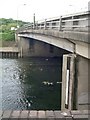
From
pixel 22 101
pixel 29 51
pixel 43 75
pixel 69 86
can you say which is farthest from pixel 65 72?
pixel 29 51

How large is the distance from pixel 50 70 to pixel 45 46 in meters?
16.0

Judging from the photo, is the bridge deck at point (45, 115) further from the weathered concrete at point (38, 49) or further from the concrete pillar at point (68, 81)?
the weathered concrete at point (38, 49)

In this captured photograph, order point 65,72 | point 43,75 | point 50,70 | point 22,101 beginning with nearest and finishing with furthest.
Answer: point 65,72 → point 22,101 → point 43,75 → point 50,70

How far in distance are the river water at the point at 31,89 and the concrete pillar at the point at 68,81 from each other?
4.68 m

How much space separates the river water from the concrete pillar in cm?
468

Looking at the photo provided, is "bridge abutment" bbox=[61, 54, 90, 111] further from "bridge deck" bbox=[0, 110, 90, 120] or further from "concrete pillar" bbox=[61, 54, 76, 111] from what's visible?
"bridge deck" bbox=[0, 110, 90, 120]

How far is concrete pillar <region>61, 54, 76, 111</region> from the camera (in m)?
15.1

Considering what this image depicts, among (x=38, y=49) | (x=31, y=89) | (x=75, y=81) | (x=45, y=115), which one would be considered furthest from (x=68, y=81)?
(x=38, y=49)

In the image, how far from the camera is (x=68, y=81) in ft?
51.5

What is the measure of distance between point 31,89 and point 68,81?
39.1 feet

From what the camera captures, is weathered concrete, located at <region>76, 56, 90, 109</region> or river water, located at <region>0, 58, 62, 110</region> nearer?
weathered concrete, located at <region>76, 56, 90, 109</region>

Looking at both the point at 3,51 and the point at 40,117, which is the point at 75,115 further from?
the point at 3,51

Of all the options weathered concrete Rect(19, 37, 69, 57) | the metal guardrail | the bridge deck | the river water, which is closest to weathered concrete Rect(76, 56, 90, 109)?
the metal guardrail

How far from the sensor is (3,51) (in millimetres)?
59250
